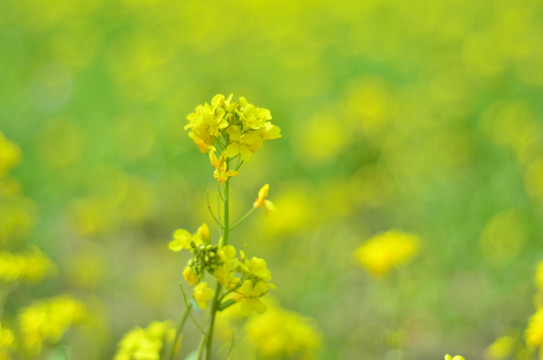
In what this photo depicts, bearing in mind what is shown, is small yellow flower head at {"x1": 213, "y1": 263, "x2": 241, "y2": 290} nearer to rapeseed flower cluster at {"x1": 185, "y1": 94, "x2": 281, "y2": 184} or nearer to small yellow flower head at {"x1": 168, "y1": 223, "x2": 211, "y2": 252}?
small yellow flower head at {"x1": 168, "y1": 223, "x2": 211, "y2": 252}

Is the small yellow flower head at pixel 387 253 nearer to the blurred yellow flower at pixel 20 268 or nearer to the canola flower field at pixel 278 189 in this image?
the canola flower field at pixel 278 189

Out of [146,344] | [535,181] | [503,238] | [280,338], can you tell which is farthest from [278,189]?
[146,344]

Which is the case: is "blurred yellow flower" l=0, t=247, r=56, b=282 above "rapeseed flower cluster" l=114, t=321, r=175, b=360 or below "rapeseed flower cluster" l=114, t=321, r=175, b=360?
above

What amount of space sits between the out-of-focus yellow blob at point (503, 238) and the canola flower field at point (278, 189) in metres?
0.01

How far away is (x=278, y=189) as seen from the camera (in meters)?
4.04

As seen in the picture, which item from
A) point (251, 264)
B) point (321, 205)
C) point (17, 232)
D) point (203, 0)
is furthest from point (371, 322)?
point (203, 0)

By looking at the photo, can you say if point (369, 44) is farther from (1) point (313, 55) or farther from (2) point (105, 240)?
(2) point (105, 240)

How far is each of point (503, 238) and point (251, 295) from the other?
232 cm

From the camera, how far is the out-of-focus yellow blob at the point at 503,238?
2.98 metres

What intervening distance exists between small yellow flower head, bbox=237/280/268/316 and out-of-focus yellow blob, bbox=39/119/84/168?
3391mm

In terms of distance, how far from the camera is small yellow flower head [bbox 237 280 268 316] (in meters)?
1.20

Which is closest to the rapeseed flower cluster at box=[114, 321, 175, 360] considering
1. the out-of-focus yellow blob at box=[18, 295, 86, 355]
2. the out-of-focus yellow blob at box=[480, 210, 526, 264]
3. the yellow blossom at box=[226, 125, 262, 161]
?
the out-of-focus yellow blob at box=[18, 295, 86, 355]

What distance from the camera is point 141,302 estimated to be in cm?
285

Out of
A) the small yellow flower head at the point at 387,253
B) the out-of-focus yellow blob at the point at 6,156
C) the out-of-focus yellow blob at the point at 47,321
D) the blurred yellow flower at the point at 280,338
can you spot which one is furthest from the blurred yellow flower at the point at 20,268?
the small yellow flower head at the point at 387,253
